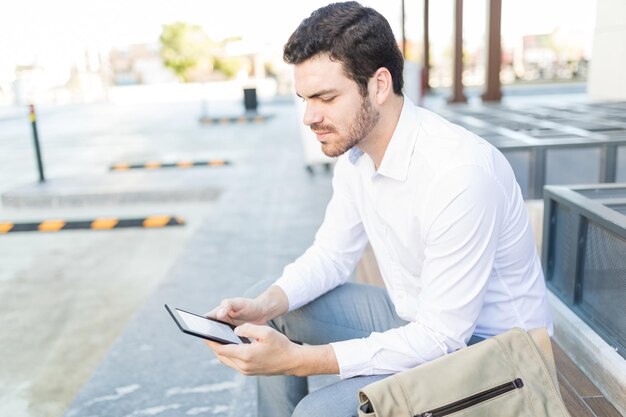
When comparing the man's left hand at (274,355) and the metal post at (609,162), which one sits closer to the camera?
the man's left hand at (274,355)

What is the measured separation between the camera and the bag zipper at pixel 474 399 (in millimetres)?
1320

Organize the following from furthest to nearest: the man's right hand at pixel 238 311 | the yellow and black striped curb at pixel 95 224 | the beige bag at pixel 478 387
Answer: the yellow and black striped curb at pixel 95 224, the man's right hand at pixel 238 311, the beige bag at pixel 478 387

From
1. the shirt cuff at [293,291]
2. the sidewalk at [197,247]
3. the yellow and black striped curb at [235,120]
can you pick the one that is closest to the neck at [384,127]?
the shirt cuff at [293,291]

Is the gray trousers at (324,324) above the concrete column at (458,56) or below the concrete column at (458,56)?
below

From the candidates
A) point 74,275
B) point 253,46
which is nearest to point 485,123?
point 74,275

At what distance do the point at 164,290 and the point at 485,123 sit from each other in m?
3.12

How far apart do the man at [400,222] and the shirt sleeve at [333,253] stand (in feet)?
0.32

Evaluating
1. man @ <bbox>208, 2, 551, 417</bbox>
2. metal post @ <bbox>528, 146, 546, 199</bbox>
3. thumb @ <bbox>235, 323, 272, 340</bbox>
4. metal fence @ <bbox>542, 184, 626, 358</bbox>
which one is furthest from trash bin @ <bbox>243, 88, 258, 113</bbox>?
thumb @ <bbox>235, 323, 272, 340</bbox>

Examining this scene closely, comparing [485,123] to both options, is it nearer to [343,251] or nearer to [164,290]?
[164,290]

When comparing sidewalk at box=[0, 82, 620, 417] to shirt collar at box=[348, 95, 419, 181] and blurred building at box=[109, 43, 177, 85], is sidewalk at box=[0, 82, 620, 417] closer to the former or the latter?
shirt collar at box=[348, 95, 419, 181]

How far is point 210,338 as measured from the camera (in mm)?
1567

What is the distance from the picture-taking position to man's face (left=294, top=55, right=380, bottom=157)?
1.65 meters

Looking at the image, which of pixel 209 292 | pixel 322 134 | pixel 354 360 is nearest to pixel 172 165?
pixel 209 292

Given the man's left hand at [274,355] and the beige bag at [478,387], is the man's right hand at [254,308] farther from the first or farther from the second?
the beige bag at [478,387]
